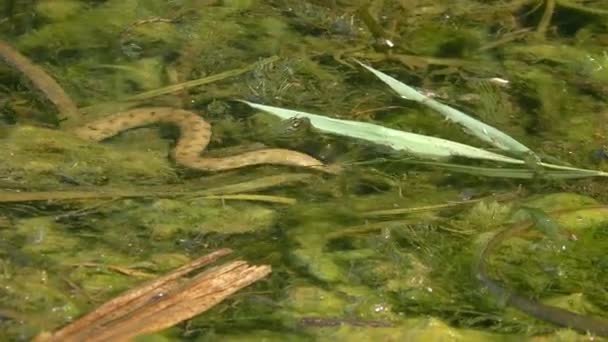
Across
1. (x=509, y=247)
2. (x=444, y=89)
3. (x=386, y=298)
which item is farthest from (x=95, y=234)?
(x=444, y=89)

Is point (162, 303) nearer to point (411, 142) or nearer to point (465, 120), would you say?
point (411, 142)

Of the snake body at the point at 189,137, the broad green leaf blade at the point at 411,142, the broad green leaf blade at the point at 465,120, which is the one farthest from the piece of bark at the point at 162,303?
the broad green leaf blade at the point at 465,120

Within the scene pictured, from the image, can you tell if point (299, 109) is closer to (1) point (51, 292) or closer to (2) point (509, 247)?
(2) point (509, 247)

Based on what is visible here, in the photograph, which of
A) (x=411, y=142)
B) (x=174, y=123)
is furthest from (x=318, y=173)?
(x=174, y=123)

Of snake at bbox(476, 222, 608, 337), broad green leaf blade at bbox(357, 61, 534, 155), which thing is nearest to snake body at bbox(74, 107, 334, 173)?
broad green leaf blade at bbox(357, 61, 534, 155)

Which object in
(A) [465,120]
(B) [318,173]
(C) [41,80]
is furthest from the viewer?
(C) [41,80]

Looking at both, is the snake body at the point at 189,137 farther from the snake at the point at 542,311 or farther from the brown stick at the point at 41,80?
the snake at the point at 542,311

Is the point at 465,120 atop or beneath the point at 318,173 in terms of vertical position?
atop
